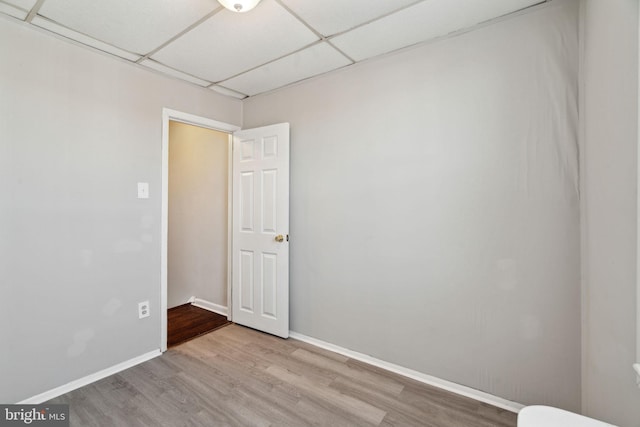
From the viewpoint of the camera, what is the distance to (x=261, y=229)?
115 inches

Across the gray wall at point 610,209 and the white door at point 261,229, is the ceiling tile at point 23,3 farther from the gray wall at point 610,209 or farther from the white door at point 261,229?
the gray wall at point 610,209

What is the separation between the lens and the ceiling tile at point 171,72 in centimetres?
234

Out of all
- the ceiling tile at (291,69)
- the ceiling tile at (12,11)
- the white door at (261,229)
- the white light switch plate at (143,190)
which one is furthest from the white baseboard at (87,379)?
the ceiling tile at (291,69)

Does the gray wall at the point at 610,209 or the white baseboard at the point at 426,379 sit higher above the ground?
the gray wall at the point at 610,209

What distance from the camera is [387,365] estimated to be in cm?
229

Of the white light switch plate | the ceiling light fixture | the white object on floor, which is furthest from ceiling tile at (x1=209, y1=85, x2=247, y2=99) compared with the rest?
the white object on floor

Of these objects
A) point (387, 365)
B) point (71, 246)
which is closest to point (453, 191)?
point (387, 365)

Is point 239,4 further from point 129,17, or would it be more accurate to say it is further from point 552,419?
point 552,419

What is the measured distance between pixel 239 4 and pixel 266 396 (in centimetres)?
243

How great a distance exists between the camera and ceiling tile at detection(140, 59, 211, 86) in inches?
92.3

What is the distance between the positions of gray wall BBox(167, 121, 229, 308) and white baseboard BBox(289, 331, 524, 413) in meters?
1.58

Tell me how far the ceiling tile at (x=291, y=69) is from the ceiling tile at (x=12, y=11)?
1.34m

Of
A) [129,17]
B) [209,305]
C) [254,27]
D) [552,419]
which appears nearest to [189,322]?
[209,305]

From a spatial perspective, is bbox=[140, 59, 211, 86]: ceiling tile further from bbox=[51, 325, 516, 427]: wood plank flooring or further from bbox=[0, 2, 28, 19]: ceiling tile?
bbox=[51, 325, 516, 427]: wood plank flooring
